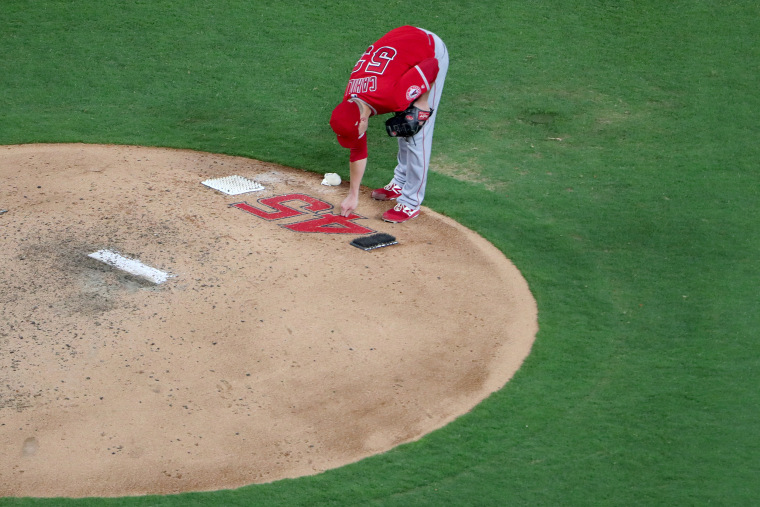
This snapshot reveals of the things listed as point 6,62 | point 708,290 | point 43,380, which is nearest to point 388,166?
point 708,290

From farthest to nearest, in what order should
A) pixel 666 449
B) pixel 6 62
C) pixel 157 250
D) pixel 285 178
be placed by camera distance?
pixel 6 62 < pixel 285 178 < pixel 157 250 < pixel 666 449

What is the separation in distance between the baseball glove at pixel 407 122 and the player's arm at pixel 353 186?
33 centimetres

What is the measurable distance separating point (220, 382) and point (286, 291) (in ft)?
3.43

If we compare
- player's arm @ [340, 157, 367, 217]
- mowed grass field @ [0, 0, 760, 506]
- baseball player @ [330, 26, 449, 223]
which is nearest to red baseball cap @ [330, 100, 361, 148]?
baseball player @ [330, 26, 449, 223]

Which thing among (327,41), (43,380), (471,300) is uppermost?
(327,41)

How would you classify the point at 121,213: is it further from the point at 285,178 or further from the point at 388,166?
the point at 388,166

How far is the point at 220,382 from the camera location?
504cm

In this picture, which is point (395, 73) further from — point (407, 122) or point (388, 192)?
point (388, 192)

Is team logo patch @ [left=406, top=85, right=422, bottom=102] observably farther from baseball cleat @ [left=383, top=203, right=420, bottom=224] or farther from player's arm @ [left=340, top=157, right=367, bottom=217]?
baseball cleat @ [left=383, top=203, right=420, bottom=224]

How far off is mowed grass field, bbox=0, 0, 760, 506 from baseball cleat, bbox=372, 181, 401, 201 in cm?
29

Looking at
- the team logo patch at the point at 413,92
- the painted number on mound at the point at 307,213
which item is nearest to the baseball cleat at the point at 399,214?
the painted number on mound at the point at 307,213

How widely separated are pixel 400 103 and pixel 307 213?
1.19 metres

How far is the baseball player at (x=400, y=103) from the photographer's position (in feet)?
21.8

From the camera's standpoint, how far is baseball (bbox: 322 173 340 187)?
765cm
